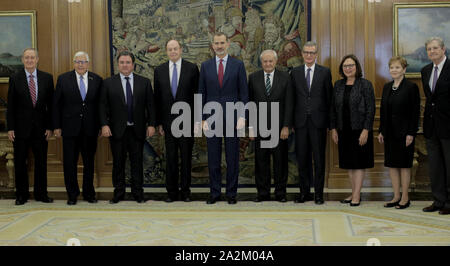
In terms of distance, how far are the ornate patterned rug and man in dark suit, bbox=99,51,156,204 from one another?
373mm

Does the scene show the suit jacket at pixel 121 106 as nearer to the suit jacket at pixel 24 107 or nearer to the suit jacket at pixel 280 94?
the suit jacket at pixel 24 107

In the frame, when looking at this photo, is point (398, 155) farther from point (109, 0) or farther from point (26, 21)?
point (26, 21)

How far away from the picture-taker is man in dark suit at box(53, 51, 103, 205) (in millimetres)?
5895

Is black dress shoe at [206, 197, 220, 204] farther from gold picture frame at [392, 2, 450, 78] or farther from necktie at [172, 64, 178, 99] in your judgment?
gold picture frame at [392, 2, 450, 78]

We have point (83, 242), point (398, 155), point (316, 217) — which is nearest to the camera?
point (83, 242)

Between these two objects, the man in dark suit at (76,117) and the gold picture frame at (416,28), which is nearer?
the man in dark suit at (76,117)

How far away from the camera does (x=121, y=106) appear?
19.4 feet

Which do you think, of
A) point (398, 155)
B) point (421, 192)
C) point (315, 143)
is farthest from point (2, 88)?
point (421, 192)

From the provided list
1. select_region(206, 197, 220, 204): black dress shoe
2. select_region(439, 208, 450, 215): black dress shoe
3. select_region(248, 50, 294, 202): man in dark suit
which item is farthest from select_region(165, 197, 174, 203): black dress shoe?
select_region(439, 208, 450, 215): black dress shoe

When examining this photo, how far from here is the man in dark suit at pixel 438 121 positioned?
204 inches

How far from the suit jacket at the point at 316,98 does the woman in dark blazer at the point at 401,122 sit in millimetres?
697

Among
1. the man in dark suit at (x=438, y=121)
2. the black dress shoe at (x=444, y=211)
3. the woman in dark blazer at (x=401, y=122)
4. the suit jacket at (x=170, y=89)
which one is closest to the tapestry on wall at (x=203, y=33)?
the suit jacket at (x=170, y=89)

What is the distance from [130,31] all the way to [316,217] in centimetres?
393

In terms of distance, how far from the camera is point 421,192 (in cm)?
645
